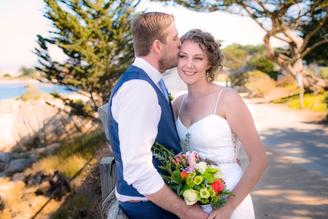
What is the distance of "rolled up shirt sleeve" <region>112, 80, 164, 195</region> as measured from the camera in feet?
5.66

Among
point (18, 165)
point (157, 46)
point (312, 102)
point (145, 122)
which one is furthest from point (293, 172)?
point (18, 165)

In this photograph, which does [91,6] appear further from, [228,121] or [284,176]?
[228,121]

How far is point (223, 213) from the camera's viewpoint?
82.2 inches

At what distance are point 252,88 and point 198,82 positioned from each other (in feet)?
81.4

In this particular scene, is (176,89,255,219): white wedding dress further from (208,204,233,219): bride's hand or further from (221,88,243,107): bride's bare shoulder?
(208,204,233,219): bride's hand

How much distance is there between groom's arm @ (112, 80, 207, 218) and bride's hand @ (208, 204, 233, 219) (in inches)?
12.3

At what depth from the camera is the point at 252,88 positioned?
26453 millimetres

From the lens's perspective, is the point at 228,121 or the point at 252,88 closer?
the point at 228,121

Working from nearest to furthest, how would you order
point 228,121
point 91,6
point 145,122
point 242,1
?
point 145,122
point 228,121
point 91,6
point 242,1

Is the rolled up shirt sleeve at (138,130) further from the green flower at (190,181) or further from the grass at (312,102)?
the grass at (312,102)

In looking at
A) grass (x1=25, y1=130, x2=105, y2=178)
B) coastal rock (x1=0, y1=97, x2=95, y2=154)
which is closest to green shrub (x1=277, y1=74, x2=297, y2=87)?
coastal rock (x1=0, y1=97, x2=95, y2=154)

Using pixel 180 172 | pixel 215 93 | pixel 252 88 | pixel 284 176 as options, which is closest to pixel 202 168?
pixel 180 172

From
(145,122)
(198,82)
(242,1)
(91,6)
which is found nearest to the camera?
(145,122)

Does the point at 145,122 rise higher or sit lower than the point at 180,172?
higher
